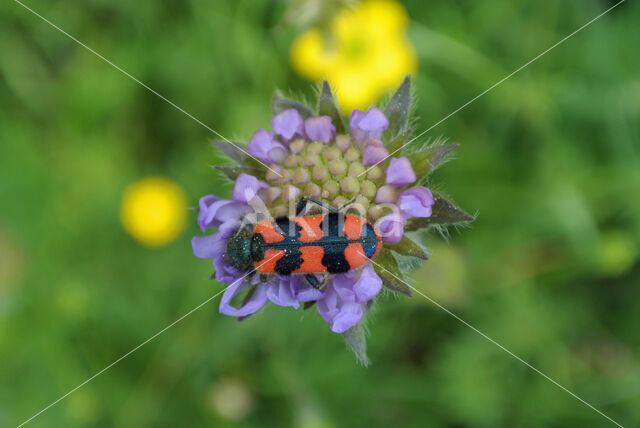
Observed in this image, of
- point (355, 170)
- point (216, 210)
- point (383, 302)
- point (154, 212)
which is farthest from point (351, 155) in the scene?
point (154, 212)

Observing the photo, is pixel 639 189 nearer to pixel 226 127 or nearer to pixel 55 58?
pixel 226 127

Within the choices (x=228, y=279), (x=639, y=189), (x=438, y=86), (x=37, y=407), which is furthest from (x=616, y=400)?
(x=37, y=407)

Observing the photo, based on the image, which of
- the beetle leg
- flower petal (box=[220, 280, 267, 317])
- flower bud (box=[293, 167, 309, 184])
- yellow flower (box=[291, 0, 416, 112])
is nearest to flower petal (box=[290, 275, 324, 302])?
flower petal (box=[220, 280, 267, 317])

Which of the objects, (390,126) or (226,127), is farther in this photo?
(226,127)

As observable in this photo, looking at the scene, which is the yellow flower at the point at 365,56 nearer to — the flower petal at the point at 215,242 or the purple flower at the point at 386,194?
the purple flower at the point at 386,194

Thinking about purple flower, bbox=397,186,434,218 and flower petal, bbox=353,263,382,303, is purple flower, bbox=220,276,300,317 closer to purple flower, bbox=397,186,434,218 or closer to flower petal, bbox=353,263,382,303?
flower petal, bbox=353,263,382,303

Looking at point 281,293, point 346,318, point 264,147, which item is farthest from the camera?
point 264,147

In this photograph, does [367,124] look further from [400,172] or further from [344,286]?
[344,286]
